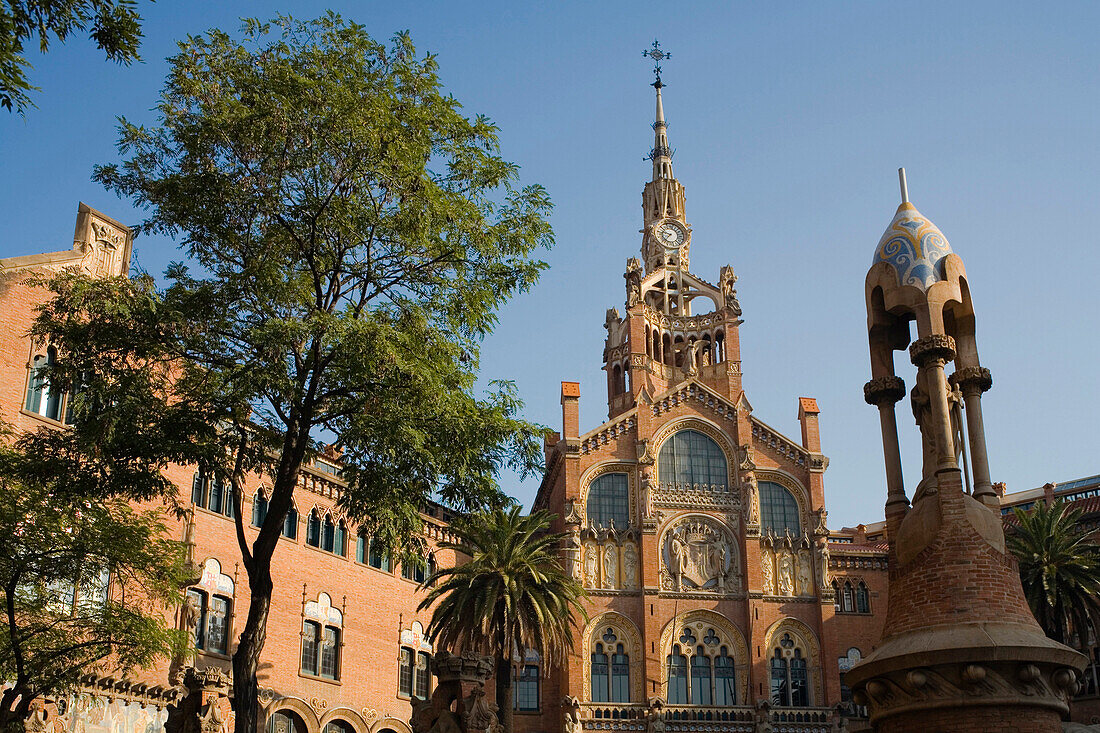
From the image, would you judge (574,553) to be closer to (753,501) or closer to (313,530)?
(753,501)

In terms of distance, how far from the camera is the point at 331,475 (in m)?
Answer: 46.0

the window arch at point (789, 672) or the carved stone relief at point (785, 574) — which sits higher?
the carved stone relief at point (785, 574)

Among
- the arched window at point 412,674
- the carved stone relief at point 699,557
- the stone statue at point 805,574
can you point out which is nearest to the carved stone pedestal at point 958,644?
the arched window at point 412,674

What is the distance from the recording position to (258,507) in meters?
42.2

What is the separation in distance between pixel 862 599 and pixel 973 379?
3916 centimetres

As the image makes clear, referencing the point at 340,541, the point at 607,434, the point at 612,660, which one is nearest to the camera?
the point at 340,541

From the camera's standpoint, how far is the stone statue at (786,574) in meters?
54.2

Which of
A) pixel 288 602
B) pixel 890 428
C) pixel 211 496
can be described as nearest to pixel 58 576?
pixel 211 496

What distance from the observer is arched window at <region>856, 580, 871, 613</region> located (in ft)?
185

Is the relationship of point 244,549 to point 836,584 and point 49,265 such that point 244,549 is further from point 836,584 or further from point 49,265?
point 836,584

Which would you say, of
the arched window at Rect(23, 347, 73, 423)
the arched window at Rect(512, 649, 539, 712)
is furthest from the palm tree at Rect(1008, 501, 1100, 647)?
the arched window at Rect(23, 347, 73, 423)

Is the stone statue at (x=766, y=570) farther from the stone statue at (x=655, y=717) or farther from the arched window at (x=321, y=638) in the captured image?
the arched window at (x=321, y=638)

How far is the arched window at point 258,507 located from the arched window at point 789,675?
2388 cm

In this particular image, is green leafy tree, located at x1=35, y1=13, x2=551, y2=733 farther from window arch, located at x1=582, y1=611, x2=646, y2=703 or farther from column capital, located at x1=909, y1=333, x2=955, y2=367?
window arch, located at x1=582, y1=611, x2=646, y2=703
